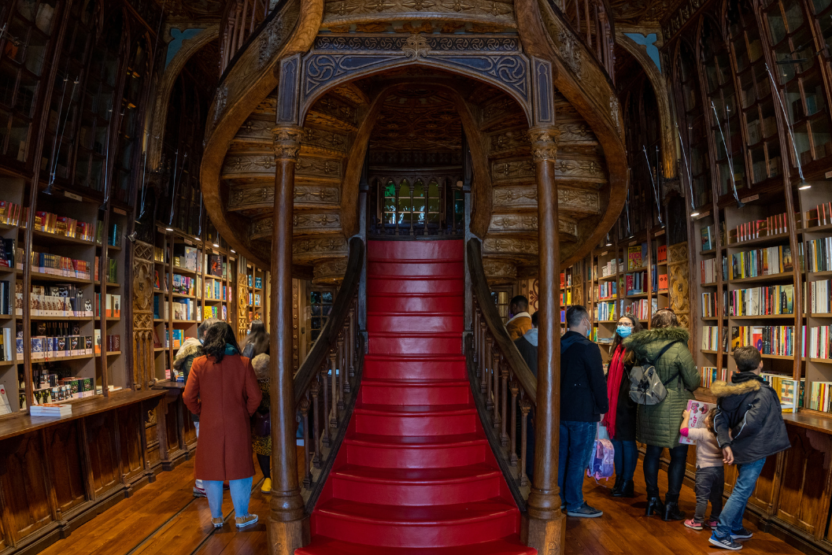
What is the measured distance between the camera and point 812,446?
3.71 meters

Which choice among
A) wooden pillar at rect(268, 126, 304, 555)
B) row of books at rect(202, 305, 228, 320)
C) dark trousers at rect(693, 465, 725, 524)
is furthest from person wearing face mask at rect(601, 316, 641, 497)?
row of books at rect(202, 305, 228, 320)

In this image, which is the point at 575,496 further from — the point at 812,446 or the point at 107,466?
the point at 107,466

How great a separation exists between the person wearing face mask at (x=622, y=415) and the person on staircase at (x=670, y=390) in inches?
11.3

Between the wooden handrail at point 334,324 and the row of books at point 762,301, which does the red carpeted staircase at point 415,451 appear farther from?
the row of books at point 762,301

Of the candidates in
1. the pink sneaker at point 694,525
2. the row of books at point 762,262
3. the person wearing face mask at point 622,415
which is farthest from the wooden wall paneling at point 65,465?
the row of books at point 762,262

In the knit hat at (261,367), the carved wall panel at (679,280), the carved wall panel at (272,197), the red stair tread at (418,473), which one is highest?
the carved wall panel at (272,197)

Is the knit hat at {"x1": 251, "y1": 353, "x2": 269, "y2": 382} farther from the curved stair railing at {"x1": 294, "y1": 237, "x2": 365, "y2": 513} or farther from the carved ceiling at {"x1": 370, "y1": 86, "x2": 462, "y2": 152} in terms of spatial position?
the carved ceiling at {"x1": 370, "y1": 86, "x2": 462, "y2": 152}

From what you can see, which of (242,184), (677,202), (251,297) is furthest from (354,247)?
(251,297)

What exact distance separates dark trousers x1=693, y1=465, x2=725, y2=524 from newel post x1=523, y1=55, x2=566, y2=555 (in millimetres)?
1256

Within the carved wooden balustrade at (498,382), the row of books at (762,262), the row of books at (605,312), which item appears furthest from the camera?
the row of books at (605,312)

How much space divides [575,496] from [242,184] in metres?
3.27

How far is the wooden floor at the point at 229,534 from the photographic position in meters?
3.61

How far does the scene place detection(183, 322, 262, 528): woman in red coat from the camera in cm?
368

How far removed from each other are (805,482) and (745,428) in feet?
2.37
